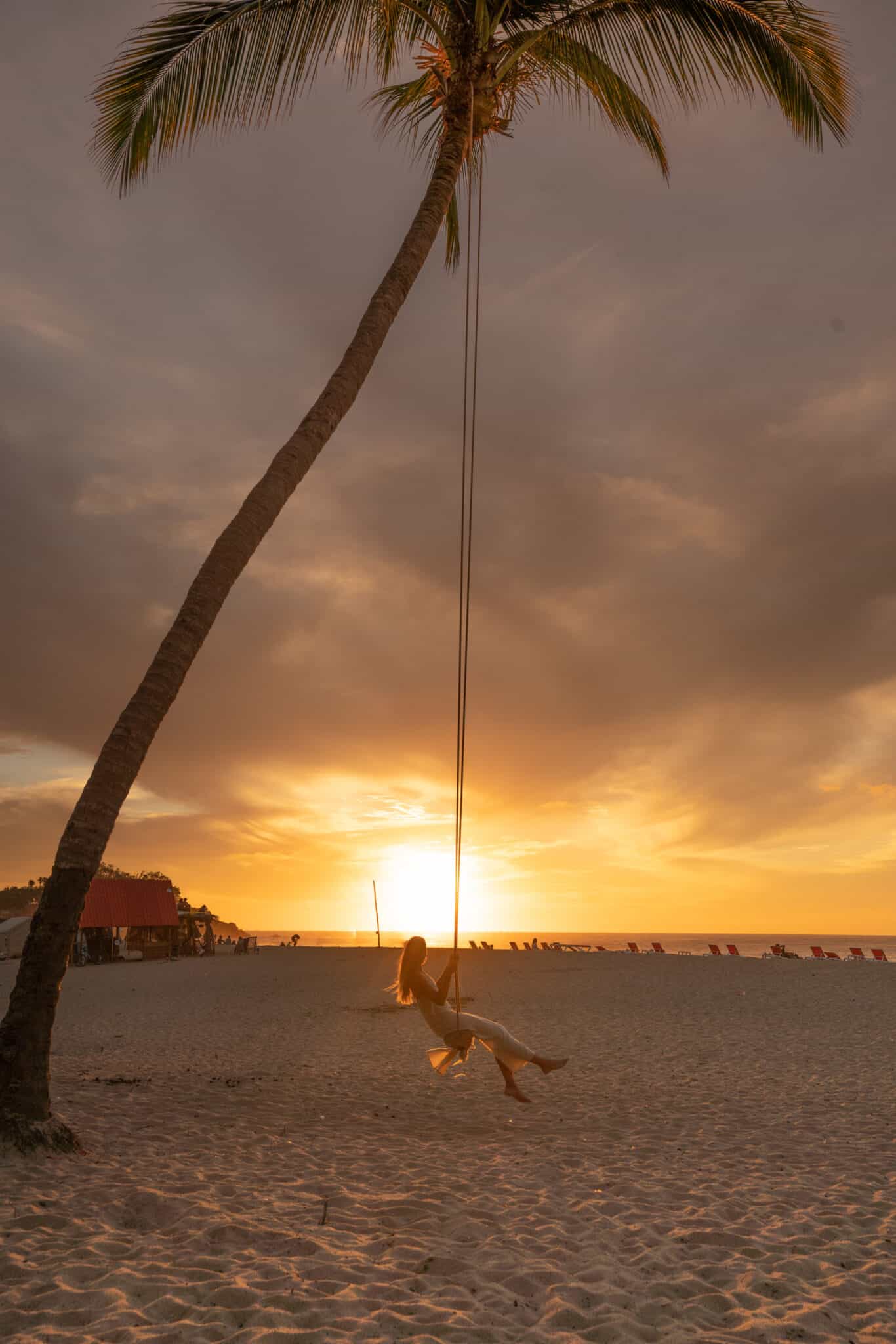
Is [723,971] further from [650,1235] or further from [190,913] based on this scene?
[190,913]

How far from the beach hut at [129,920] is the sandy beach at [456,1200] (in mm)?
30068

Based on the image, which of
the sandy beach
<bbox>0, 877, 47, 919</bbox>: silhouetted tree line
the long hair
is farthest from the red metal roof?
<bbox>0, 877, 47, 919</bbox>: silhouetted tree line

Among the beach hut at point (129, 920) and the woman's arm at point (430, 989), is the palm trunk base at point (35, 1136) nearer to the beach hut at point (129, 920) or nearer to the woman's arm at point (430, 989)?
the woman's arm at point (430, 989)

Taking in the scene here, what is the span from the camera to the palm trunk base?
6727 millimetres

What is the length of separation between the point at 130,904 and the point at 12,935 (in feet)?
28.9

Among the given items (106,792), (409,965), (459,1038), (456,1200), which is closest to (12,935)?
(106,792)

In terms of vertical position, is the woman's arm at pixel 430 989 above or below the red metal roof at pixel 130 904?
below

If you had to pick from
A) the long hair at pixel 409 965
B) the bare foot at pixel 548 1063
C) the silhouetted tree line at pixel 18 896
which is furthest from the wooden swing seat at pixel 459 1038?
the silhouetted tree line at pixel 18 896

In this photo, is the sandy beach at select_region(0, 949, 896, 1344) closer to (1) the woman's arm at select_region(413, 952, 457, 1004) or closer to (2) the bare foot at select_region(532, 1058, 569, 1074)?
(2) the bare foot at select_region(532, 1058, 569, 1074)

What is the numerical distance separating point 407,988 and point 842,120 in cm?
1020

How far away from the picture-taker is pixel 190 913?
5256 cm

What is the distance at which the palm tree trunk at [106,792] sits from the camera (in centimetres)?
697

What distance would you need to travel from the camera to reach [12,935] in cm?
4878

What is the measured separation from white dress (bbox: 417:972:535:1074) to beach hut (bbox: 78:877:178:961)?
38320mm
